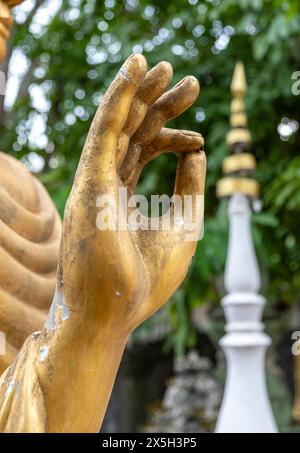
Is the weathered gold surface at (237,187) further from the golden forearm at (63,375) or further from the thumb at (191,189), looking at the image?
the golden forearm at (63,375)

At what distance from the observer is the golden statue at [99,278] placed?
787mm

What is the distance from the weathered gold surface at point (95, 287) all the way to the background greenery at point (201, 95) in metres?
2.85

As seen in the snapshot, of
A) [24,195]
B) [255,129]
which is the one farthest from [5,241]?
[255,129]

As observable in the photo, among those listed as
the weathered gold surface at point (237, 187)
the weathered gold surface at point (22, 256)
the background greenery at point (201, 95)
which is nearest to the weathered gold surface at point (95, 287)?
the weathered gold surface at point (22, 256)

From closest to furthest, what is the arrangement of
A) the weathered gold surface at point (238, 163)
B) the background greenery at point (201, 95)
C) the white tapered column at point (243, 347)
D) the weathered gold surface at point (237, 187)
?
the white tapered column at point (243, 347), the weathered gold surface at point (237, 187), the weathered gold surface at point (238, 163), the background greenery at point (201, 95)

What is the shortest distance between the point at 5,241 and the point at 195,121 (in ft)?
11.5

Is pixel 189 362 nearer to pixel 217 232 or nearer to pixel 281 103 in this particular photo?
pixel 217 232

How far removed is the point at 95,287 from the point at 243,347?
211 centimetres

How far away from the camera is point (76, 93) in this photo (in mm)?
4543

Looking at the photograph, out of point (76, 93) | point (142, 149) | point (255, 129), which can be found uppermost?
point (76, 93)

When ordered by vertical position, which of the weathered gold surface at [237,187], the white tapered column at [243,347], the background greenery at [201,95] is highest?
the background greenery at [201,95]

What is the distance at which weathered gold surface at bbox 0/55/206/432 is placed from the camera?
31.0 inches

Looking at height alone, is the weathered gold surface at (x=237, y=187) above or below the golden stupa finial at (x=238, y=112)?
below

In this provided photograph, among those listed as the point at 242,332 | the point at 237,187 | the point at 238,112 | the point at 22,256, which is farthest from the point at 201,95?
the point at 22,256
